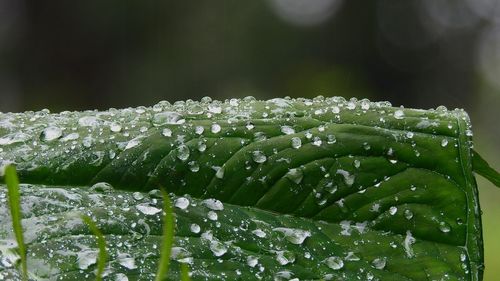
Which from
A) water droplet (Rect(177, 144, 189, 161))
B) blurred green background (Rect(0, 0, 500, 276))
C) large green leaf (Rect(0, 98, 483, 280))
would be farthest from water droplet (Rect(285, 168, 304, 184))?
blurred green background (Rect(0, 0, 500, 276))

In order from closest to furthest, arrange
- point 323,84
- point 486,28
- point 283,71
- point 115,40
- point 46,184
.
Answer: point 46,184 → point 115,40 → point 323,84 → point 283,71 → point 486,28

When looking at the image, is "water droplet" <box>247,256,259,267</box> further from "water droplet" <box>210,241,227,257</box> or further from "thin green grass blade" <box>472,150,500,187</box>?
"thin green grass blade" <box>472,150,500,187</box>

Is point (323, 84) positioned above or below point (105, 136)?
above

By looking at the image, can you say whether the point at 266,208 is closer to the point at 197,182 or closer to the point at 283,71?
the point at 197,182

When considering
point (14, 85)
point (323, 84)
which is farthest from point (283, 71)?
point (14, 85)

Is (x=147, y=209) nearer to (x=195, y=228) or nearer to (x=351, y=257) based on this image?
(x=195, y=228)

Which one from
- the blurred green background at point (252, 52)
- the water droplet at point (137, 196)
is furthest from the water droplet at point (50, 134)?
the blurred green background at point (252, 52)

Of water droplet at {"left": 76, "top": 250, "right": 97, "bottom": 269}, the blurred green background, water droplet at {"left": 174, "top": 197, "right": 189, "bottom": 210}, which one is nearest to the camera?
water droplet at {"left": 76, "top": 250, "right": 97, "bottom": 269}
